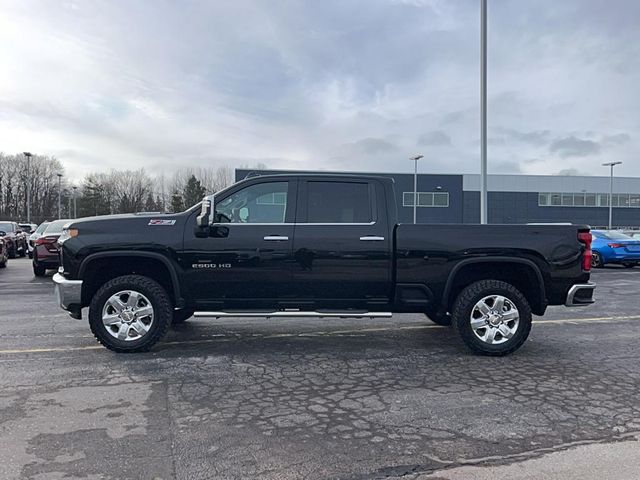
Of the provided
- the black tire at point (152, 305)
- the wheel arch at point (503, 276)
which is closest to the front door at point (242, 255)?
the black tire at point (152, 305)

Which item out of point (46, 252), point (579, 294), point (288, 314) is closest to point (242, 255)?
point (288, 314)

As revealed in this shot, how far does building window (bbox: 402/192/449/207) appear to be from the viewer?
53.1 meters

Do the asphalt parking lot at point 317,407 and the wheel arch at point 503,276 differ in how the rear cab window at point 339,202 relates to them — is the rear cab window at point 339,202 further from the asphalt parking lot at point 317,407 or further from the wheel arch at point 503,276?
the asphalt parking lot at point 317,407

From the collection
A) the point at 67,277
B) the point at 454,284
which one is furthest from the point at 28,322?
the point at 454,284

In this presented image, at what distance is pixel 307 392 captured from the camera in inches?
178

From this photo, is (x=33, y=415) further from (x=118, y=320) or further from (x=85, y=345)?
(x=85, y=345)

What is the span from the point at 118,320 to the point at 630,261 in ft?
59.2

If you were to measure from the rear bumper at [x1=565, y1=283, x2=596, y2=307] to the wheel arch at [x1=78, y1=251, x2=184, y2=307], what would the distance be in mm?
4441

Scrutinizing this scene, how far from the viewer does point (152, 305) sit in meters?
5.67

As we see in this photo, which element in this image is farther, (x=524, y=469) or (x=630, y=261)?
(x=630, y=261)

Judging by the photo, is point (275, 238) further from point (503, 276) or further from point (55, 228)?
point (55, 228)

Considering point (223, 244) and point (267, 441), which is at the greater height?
point (223, 244)

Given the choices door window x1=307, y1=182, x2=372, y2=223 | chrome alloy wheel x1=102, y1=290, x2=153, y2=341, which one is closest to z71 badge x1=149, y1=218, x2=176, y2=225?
chrome alloy wheel x1=102, y1=290, x2=153, y2=341

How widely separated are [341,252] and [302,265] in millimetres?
466
